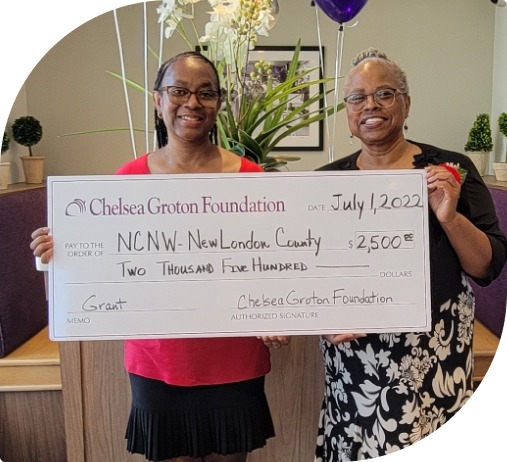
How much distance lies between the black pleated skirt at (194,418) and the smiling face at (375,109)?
1.33 feet

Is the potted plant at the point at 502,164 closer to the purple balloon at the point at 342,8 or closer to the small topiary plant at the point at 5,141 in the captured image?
the purple balloon at the point at 342,8

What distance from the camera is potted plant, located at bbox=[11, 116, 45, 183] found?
2.55ft

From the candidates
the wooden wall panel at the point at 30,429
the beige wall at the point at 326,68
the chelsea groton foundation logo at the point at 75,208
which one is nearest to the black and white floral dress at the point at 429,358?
the beige wall at the point at 326,68

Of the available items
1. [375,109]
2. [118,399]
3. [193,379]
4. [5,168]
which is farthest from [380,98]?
[118,399]

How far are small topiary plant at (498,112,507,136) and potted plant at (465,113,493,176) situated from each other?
0.06 feet

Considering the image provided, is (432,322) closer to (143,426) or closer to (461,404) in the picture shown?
(461,404)

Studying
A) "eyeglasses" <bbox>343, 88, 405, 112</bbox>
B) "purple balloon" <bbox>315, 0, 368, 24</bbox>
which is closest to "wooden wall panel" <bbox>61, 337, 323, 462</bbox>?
"eyeglasses" <bbox>343, 88, 405, 112</bbox>

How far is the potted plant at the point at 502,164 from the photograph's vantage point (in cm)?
80

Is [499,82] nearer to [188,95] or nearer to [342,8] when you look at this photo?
[342,8]

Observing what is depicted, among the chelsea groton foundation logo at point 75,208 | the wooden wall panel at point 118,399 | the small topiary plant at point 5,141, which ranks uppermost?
the small topiary plant at point 5,141

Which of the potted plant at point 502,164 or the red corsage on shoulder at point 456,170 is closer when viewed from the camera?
the red corsage on shoulder at point 456,170

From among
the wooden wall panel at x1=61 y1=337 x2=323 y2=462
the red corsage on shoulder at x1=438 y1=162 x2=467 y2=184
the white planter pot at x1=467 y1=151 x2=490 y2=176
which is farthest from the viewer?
the wooden wall panel at x1=61 y1=337 x2=323 y2=462

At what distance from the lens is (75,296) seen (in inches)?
27.2

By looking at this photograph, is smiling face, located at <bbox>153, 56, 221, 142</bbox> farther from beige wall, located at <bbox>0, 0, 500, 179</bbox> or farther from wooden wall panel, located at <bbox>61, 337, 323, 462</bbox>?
wooden wall panel, located at <bbox>61, 337, 323, 462</bbox>
